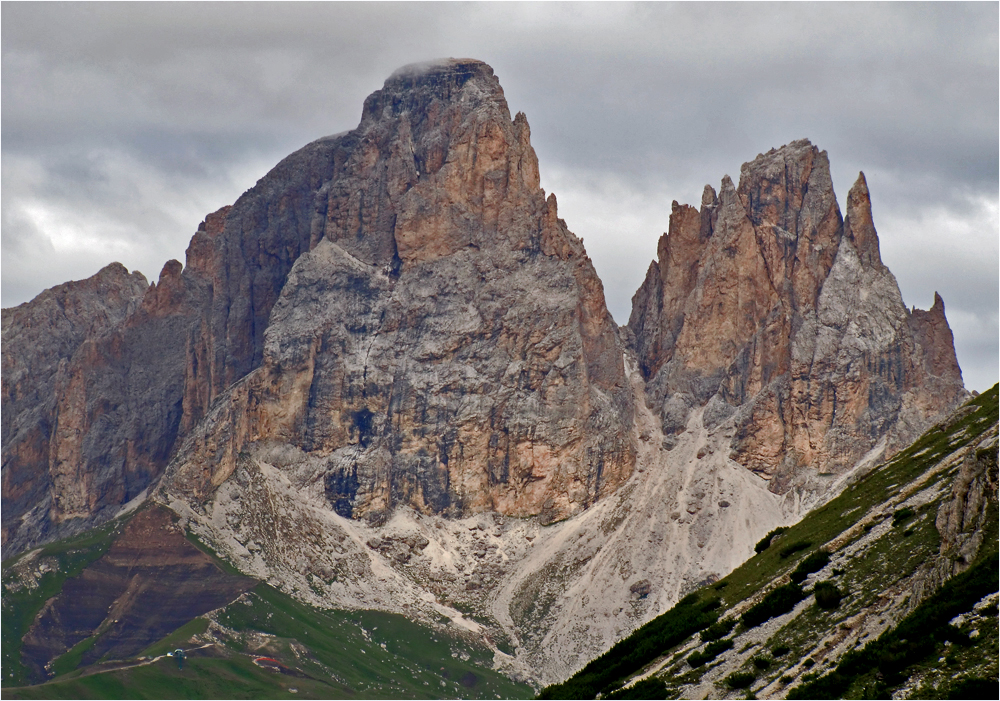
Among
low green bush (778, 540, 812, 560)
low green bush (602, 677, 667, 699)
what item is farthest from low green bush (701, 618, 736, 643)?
low green bush (778, 540, 812, 560)

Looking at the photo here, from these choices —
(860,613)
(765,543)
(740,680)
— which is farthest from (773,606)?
(765,543)

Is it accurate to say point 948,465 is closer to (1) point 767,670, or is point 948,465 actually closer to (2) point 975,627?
(1) point 767,670

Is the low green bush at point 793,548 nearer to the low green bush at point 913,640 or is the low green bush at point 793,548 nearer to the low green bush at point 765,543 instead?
the low green bush at point 765,543

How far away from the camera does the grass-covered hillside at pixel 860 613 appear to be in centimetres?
4684

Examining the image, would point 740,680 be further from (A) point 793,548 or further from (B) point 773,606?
(A) point 793,548

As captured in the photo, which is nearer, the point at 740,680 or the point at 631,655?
the point at 740,680

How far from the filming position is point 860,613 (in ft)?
188

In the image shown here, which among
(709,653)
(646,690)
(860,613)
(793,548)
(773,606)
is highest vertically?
(793,548)

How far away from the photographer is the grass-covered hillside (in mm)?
46844

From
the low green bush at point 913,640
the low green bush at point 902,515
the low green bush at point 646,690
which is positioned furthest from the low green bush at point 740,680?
the low green bush at point 902,515

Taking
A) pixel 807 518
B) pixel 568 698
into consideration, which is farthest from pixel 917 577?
pixel 807 518

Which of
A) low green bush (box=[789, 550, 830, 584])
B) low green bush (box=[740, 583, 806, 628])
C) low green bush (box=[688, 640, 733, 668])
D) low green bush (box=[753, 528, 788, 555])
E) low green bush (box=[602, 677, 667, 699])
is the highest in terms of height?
low green bush (box=[753, 528, 788, 555])

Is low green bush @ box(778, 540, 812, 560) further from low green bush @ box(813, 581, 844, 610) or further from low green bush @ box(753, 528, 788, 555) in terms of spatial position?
low green bush @ box(813, 581, 844, 610)

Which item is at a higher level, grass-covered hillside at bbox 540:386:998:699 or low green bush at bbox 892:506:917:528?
low green bush at bbox 892:506:917:528
